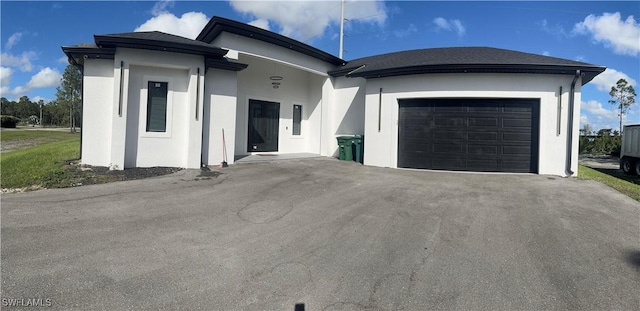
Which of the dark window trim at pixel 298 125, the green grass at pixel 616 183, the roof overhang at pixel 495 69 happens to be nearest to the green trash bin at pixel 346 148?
the roof overhang at pixel 495 69

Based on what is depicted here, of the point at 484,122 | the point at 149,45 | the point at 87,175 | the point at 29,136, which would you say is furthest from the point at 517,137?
the point at 29,136

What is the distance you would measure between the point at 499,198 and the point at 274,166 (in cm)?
667

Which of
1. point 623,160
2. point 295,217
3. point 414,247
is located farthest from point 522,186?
point 623,160

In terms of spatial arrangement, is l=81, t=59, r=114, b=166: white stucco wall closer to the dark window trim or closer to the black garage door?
the dark window trim

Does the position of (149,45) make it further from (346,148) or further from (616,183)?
(616,183)

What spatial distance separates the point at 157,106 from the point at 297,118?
7406 mm

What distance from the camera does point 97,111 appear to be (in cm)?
891

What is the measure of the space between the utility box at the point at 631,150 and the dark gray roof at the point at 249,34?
17059 mm

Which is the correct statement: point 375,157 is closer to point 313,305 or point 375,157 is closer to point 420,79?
point 420,79

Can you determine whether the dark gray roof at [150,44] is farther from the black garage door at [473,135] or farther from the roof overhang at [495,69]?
the black garage door at [473,135]

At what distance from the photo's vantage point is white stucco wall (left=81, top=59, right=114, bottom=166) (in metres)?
8.84

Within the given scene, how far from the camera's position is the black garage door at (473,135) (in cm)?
997

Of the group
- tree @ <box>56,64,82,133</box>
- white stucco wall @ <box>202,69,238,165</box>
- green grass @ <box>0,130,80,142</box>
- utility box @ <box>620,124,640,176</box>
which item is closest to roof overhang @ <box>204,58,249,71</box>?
white stucco wall @ <box>202,69,238,165</box>

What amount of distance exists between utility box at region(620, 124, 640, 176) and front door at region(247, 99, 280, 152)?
61.1 feet
